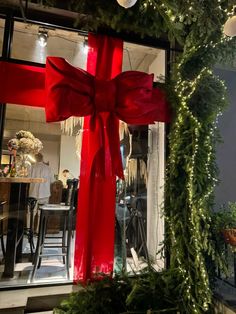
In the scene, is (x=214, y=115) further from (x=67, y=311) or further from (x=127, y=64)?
(x=67, y=311)

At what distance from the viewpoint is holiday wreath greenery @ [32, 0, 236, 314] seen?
1.81m

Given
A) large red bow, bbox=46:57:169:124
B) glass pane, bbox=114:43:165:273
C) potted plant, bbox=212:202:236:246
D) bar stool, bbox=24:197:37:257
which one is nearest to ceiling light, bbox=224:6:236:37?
large red bow, bbox=46:57:169:124

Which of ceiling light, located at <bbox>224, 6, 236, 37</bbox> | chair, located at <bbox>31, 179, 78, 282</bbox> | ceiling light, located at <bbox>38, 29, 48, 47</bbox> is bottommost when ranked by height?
chair, located at <bbox>31, 179, 78, 282</bbox>

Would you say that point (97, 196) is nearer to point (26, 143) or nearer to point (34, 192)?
point (34, 192)

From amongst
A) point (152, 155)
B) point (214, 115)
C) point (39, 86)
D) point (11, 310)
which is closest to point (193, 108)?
point (214, 115)

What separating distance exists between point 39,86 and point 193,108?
1.20m

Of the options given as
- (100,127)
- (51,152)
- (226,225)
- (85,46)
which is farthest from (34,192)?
(226,225)

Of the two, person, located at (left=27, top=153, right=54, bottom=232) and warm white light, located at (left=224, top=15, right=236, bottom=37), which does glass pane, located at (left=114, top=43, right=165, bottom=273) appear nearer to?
person, located at (left=27, top=153, right=54, bottom=232)

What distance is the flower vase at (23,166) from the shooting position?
236cm

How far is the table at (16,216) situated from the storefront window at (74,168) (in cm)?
2

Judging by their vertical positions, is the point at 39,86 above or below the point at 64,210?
above

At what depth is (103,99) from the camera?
1941mm

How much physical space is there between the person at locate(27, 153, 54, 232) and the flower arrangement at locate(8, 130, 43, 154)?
0.24 feet

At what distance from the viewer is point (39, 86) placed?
2.01m
